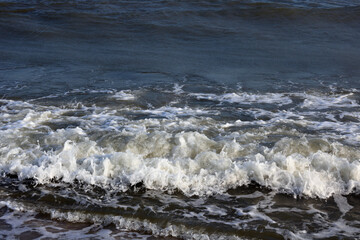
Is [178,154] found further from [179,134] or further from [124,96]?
[124,96]

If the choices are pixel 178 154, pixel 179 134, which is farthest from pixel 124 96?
pixel 178 154

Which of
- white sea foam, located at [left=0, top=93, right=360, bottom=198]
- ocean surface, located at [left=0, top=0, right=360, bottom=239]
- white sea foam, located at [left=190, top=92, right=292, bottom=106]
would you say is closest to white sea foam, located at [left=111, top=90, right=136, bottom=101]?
ocean surface, located at [left=0, top=0, right=360, bottom=239]

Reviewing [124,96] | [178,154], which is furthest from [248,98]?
[178,154]

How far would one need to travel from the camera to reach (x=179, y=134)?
223 inches

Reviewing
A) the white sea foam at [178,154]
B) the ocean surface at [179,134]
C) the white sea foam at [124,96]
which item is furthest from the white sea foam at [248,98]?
the white sea foam at [124,96]

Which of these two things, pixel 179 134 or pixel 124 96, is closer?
pixel 179 134

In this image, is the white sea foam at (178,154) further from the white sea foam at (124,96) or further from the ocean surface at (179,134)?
the white sea foam at (124,96)

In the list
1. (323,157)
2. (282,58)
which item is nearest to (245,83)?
(282,58)

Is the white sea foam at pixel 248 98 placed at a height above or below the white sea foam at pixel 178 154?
above

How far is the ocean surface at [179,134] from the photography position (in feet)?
13.2

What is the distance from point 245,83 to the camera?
840 centimetres

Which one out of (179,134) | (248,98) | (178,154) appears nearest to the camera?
(178,154)

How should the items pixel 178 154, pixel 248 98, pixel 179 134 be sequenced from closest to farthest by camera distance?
pixel 178 154 → pixel 179 134 → pixel 248 98

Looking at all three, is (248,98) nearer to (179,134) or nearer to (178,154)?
(179,134)
